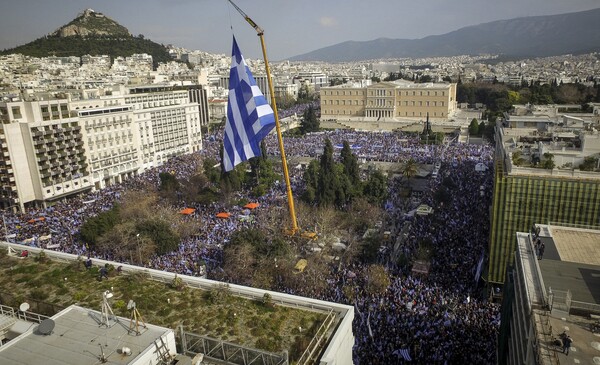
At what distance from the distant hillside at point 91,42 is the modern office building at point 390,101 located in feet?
267

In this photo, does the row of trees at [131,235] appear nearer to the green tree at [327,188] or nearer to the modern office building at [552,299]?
the green tree at [327,188]

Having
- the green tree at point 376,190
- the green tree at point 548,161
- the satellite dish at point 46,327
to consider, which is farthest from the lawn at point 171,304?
the green tree at point 376,190

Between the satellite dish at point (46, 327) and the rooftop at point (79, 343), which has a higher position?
the satellite dish at point (46, 327)

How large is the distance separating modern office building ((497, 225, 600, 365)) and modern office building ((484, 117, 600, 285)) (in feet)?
14.6

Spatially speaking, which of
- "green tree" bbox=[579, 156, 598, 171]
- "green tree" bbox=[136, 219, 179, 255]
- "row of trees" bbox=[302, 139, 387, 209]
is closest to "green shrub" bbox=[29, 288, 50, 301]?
"green tree" bbox=[136, 219, 179, 255]

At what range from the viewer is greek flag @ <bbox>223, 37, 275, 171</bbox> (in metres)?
16.0

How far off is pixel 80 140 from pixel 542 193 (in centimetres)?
3658

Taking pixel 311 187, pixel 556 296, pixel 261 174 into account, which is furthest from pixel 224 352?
pixel 261 174

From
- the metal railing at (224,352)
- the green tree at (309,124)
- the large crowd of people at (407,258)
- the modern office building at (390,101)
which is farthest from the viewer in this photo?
the modern office building at (390,101)

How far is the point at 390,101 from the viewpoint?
73938 millimetres

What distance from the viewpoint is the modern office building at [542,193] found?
18.9 meters

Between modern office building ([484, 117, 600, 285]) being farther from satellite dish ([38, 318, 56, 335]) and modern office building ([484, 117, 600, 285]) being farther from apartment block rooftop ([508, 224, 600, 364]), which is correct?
satellite dish ([38, 318, 56, 335])

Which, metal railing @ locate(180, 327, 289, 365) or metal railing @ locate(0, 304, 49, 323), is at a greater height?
metal railing @ locate(0, 304, 49, 323)

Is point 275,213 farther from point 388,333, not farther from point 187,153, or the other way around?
point 187,153
